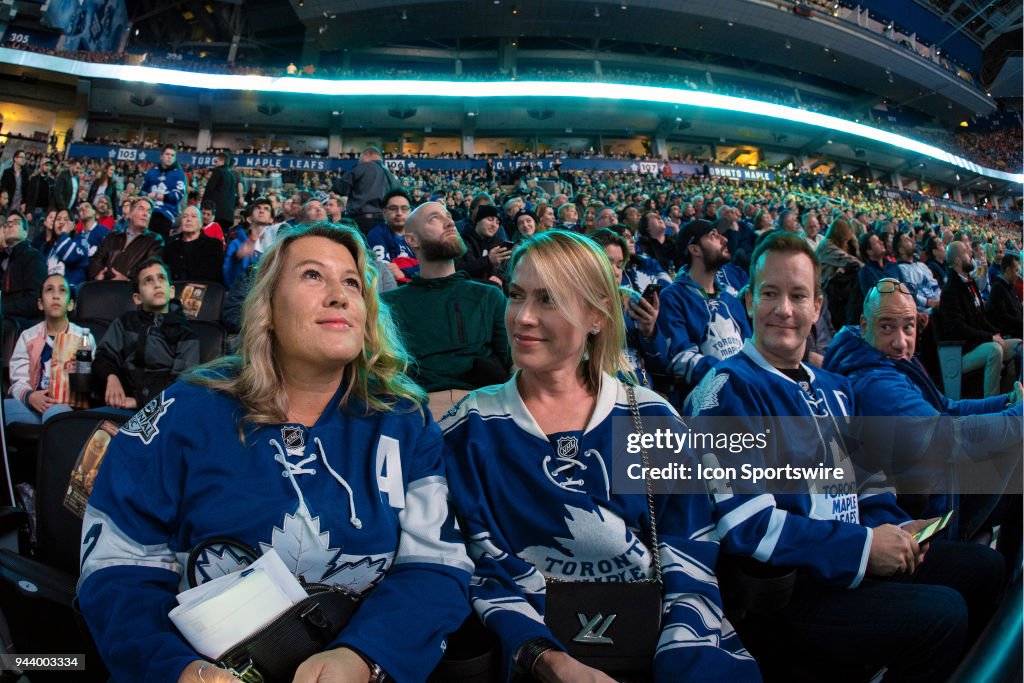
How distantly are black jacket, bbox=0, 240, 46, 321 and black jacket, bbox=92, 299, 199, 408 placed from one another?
2.21m

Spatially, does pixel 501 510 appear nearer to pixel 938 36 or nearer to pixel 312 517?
pixel 312 517

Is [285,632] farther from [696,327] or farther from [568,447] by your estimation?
[696,327]

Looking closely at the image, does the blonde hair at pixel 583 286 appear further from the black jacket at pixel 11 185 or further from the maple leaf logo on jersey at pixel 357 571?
the black jacket at pixel 11 185

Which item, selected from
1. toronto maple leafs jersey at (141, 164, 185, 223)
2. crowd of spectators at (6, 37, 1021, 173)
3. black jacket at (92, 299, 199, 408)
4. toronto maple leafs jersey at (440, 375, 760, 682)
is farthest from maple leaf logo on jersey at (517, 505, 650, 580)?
crowd of spectators at (6, 37, 1021, 173)

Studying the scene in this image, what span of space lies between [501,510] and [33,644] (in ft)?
3.75

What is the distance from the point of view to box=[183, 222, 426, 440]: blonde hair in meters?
1.28

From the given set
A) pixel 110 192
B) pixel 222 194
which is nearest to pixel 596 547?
pixel 222 194

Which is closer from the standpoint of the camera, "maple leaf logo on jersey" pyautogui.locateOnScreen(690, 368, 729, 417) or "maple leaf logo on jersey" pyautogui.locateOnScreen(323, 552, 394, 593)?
"maple leaf logo on jersey" pyautogui.locateOnScreen(323, 552, 394, 593)

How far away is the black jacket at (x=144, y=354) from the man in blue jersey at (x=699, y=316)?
2608 millimetres

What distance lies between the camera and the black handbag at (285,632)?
0.96m

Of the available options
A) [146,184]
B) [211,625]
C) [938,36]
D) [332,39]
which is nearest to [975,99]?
[938,36]

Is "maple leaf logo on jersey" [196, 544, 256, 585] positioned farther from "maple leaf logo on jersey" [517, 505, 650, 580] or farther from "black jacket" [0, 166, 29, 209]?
"black jacket" [0, 166, 29, 209]

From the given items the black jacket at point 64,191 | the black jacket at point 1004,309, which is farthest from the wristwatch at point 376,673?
the black jacket at point 64,191

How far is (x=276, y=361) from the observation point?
54.0 inches
